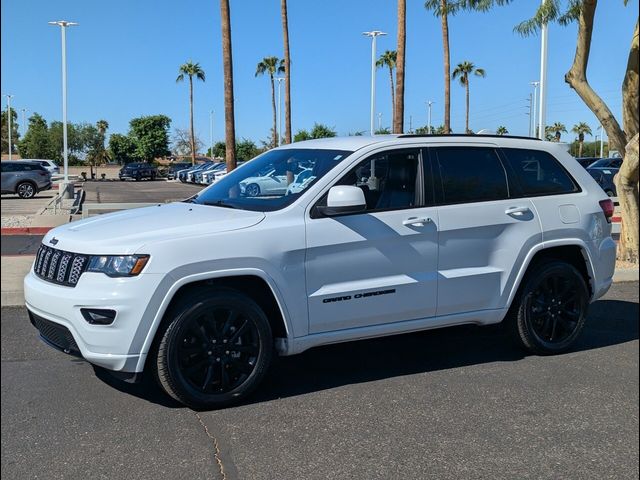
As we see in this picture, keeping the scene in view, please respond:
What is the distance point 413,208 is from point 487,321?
1093mm

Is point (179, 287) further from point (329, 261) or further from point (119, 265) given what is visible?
point (329, 261)

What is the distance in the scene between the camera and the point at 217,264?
13.1ft

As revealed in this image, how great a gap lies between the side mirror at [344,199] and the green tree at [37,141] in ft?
164

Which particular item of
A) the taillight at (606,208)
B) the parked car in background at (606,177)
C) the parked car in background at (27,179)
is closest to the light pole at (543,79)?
the parked car in background at (606,177)

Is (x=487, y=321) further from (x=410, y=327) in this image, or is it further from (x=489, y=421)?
(x=489, y=421)

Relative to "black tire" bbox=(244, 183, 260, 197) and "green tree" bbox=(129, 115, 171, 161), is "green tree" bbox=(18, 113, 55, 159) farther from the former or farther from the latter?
"black tire" bbox=(244, 183, 260, 197)

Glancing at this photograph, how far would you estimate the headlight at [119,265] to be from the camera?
3801 millimetres

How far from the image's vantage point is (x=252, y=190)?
494cm

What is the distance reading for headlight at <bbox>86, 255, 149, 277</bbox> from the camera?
150 inches

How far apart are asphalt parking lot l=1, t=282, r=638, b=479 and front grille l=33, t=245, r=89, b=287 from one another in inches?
16.4

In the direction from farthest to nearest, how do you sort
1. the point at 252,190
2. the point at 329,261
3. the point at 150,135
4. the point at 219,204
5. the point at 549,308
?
the point at 150,135 → the point at 549,308 → the point at 252,190 → the point at 219,204 → the point at 329,261

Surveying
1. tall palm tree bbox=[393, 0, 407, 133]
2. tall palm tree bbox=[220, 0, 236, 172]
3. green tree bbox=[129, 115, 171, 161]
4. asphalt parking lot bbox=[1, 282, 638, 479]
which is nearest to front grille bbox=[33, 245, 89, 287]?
asphalt parking lot bbox=[1, 282, 638, 479]

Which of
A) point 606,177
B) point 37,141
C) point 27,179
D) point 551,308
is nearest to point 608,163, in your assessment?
point 606,177

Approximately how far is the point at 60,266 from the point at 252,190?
1.54 metres
